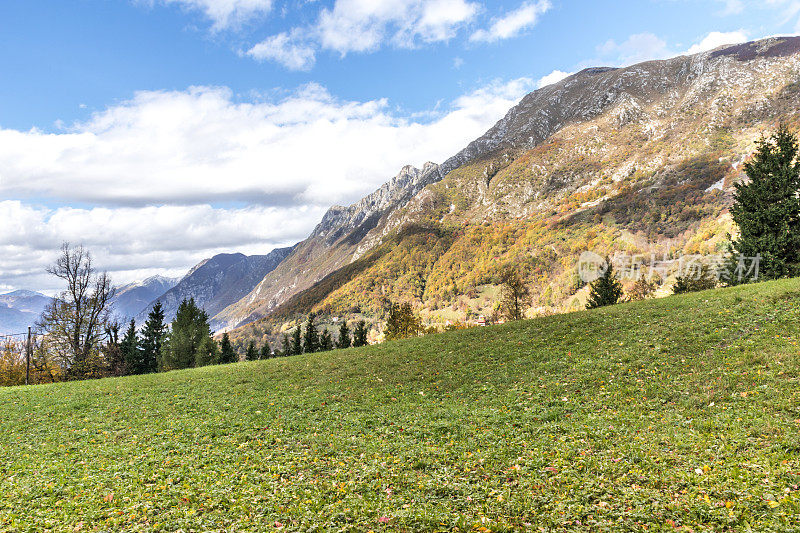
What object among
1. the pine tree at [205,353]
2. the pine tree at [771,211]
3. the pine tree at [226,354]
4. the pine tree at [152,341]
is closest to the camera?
the pine tree at [771,211]

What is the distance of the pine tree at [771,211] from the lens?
3117 cm

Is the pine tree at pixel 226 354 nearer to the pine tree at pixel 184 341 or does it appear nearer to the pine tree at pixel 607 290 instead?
the pine tree at pixel 184 341

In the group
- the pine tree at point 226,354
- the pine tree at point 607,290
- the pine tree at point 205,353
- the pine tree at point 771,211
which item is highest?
the pine tree at point 771,211

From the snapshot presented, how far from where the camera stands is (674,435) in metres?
10.9

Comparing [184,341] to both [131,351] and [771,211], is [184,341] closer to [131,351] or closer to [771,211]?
[131,351]

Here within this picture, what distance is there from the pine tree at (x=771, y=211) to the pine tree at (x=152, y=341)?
84933 mm

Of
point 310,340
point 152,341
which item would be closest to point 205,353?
point 152,341

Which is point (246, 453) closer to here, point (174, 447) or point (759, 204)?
point (174, 447)

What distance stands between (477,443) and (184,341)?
6007 cm

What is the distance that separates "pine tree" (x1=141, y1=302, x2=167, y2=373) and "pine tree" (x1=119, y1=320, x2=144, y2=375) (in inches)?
37.3

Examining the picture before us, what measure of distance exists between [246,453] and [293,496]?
13.9ft

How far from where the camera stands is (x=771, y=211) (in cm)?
3166

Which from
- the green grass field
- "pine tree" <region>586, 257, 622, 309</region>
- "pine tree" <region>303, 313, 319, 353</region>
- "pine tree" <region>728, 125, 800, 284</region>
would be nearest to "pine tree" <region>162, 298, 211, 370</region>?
"pine tree" <region>303, 313, 319, 353</region>

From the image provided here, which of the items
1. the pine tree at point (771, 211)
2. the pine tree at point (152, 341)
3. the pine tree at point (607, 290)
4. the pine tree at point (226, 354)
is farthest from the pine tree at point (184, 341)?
the pine tree at point (771, 211)
